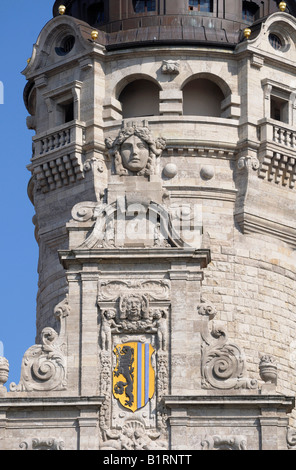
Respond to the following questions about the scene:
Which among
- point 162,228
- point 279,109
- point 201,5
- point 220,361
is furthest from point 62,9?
point 220,361

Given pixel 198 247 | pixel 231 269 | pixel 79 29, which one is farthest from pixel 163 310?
pixel 79 29

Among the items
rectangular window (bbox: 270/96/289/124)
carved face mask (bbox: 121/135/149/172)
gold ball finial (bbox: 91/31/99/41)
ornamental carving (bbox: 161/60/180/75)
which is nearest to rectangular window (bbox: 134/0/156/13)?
gold ball finial (bbox: 91/31/99/41)

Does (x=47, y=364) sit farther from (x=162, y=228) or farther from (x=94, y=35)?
(x=94, y=35)

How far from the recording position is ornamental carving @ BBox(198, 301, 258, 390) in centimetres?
6462

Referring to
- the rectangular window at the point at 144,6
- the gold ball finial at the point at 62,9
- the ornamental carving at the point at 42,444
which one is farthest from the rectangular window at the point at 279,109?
the ornamental carving at the point at 42,444

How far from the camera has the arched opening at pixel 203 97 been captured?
244 feet

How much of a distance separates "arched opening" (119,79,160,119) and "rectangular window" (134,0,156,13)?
2.19m

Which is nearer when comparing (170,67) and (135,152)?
(135,152)

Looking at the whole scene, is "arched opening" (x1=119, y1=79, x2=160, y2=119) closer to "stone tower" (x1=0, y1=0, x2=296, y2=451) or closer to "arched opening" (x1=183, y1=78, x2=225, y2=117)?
"stone tower" (x1=0, y1=0, x2=296, y2=451)

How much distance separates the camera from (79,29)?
2940 inches

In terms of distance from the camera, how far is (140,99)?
2945 inches

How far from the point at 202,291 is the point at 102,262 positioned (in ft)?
19.6

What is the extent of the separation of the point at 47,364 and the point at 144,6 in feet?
46.4

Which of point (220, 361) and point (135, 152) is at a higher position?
point (135, 152)
